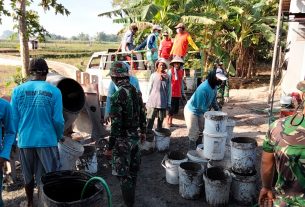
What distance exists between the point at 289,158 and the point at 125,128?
2.55 meters

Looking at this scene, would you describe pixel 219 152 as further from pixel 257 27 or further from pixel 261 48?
pixel 261 48

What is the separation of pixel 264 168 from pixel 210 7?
44.0ft

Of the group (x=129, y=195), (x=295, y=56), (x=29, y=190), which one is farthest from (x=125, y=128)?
(x=295, y=56)

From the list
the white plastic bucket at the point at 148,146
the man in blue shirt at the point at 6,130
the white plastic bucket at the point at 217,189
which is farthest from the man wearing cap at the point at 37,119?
the white plastic bucket at the point at 148,146

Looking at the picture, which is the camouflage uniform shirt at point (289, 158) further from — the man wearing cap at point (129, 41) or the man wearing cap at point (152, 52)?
the man wearing cap at point (129, 41)

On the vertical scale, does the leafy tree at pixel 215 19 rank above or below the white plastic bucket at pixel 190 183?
above

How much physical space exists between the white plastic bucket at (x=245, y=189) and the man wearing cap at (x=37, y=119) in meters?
2.78

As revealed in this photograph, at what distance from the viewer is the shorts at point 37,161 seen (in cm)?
405

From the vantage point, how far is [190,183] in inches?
200

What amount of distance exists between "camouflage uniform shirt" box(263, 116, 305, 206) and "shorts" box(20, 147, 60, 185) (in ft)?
9.31

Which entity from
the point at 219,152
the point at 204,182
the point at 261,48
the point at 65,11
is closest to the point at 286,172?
the point at 204,182

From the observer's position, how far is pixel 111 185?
5617mm

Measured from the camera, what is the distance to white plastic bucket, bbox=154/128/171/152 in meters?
7.03

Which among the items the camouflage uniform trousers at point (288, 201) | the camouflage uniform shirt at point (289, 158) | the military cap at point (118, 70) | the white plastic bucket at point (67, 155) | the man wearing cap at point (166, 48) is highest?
the man wearing cap at point (166, 48)
